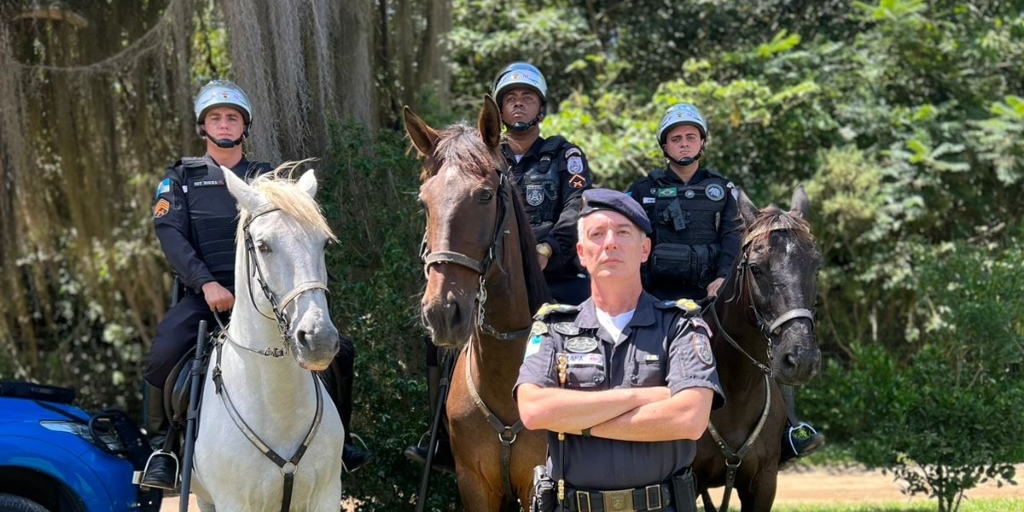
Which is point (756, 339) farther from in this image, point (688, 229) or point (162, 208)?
point (162, 208)

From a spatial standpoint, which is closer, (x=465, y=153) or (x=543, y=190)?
(x=465, y=153)

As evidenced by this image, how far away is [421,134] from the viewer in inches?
184

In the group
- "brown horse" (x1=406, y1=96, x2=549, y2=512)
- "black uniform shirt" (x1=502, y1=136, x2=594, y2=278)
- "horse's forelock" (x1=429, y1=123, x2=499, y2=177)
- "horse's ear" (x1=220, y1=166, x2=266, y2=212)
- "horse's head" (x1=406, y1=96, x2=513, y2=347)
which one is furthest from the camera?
"black uniform shirt" (x1=502, y1=136, x2=594, y2=278)

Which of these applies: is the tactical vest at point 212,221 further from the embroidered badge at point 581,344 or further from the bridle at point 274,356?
the embroidered badge at point 581,344

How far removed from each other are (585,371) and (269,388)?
195 cm

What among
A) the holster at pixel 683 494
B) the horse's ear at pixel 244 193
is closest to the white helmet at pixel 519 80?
the horse's ear at pixel 244 193

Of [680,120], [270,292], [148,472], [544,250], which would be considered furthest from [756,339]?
[148,472]

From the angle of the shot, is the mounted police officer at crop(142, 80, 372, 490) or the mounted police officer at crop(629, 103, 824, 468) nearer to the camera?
the mounted police officer at crop(142, 80, 372, 490)

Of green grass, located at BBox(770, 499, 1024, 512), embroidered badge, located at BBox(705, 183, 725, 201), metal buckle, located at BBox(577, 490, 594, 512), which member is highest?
embroidered badge, located at BBox(705, 183, 725, 201)

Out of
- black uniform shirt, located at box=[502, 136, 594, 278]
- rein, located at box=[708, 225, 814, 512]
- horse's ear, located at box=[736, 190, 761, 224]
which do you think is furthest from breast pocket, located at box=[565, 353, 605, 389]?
horse's ear, located at box=[736, 190, 761, 224]

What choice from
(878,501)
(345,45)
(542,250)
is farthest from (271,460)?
(878,501)

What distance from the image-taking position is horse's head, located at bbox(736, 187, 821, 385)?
4.58 metres

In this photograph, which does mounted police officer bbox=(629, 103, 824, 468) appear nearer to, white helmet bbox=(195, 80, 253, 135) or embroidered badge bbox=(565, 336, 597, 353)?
white helmet bbox=(195, 80, 253, 135)

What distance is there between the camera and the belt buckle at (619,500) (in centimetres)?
317
